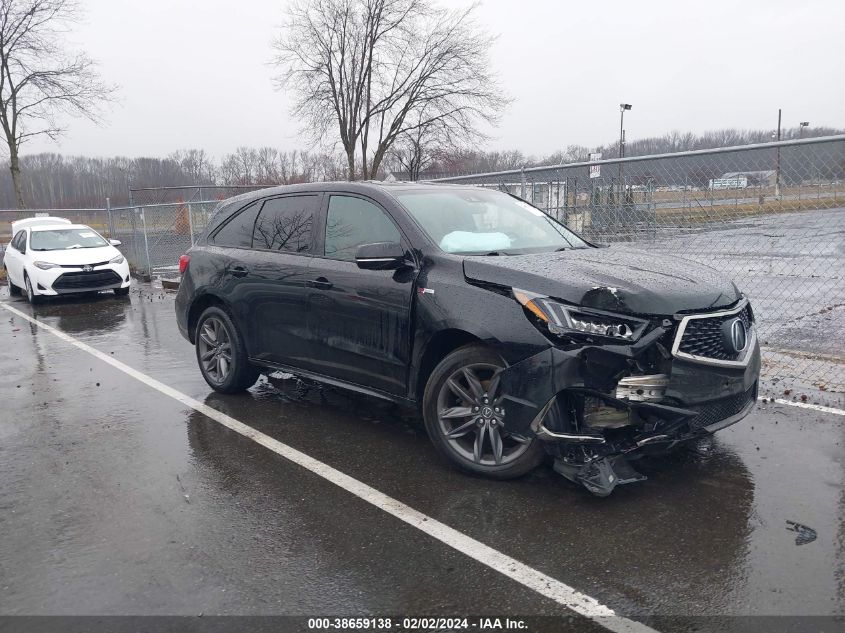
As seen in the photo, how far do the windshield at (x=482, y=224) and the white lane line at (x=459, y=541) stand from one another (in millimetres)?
1602

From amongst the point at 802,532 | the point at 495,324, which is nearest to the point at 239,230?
the point at 495,324

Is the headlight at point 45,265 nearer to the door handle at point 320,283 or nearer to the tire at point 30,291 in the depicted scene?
the tire at point 30,291

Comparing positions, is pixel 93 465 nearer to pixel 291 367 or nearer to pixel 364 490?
pixel 291 367

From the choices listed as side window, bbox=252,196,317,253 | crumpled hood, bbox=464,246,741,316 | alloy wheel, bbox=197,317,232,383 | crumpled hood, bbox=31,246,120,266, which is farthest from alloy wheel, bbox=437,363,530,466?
crumpled hood, bbox=31,246,120,266

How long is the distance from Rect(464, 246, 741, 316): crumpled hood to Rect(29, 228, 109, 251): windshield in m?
12.1

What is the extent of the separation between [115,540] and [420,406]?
193 centimetres

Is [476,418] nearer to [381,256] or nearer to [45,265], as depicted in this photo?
[381,256]

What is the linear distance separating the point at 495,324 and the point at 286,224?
2359 millimetres

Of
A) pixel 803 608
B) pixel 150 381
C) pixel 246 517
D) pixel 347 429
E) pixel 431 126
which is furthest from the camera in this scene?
pixel 431 126

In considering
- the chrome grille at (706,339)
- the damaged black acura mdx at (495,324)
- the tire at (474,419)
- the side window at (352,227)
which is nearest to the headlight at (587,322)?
the damaged black acura mdx at (495,324)

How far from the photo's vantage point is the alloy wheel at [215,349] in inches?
234

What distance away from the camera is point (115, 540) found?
3.47 metres

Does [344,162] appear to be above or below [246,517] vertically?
above

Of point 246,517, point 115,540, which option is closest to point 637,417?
point 246,517
